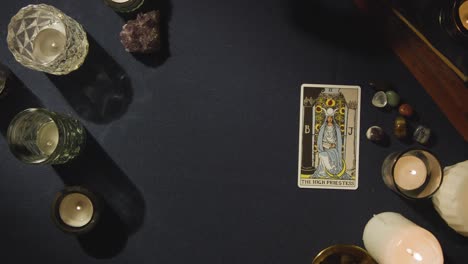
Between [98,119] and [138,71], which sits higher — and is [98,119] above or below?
below

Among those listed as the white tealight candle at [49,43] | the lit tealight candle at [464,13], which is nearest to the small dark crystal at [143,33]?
the white tealight candle at [49,43]

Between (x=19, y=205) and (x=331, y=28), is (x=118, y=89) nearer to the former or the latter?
(x=19, y=205)

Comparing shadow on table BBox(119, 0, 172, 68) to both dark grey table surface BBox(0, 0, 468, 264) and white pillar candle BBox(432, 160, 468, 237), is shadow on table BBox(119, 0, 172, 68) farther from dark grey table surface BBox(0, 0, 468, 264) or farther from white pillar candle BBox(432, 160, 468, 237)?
white pillar candle BBox(432, 160, 468, 237)

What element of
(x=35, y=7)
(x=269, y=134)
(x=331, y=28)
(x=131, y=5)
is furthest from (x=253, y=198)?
(x=35, y=7)

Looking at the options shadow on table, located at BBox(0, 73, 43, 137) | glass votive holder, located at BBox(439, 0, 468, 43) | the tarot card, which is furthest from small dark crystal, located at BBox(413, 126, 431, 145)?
shadow on table, located at BBox(0, 73, 43, 137)

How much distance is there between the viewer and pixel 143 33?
118 cm

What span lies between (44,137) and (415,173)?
1023 mm

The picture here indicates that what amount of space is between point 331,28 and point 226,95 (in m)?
0.37

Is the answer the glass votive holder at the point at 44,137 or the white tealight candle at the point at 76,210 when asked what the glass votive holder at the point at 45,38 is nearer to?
the glass votive holder at the point at 44,137

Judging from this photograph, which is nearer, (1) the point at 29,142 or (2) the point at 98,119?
(1) the point at 29,142

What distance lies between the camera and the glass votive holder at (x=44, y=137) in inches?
42.4

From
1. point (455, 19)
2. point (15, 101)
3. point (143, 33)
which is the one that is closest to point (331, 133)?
point (455, 19)

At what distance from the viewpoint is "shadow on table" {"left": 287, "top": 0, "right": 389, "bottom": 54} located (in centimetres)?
123

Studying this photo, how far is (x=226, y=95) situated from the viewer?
1219 mm
